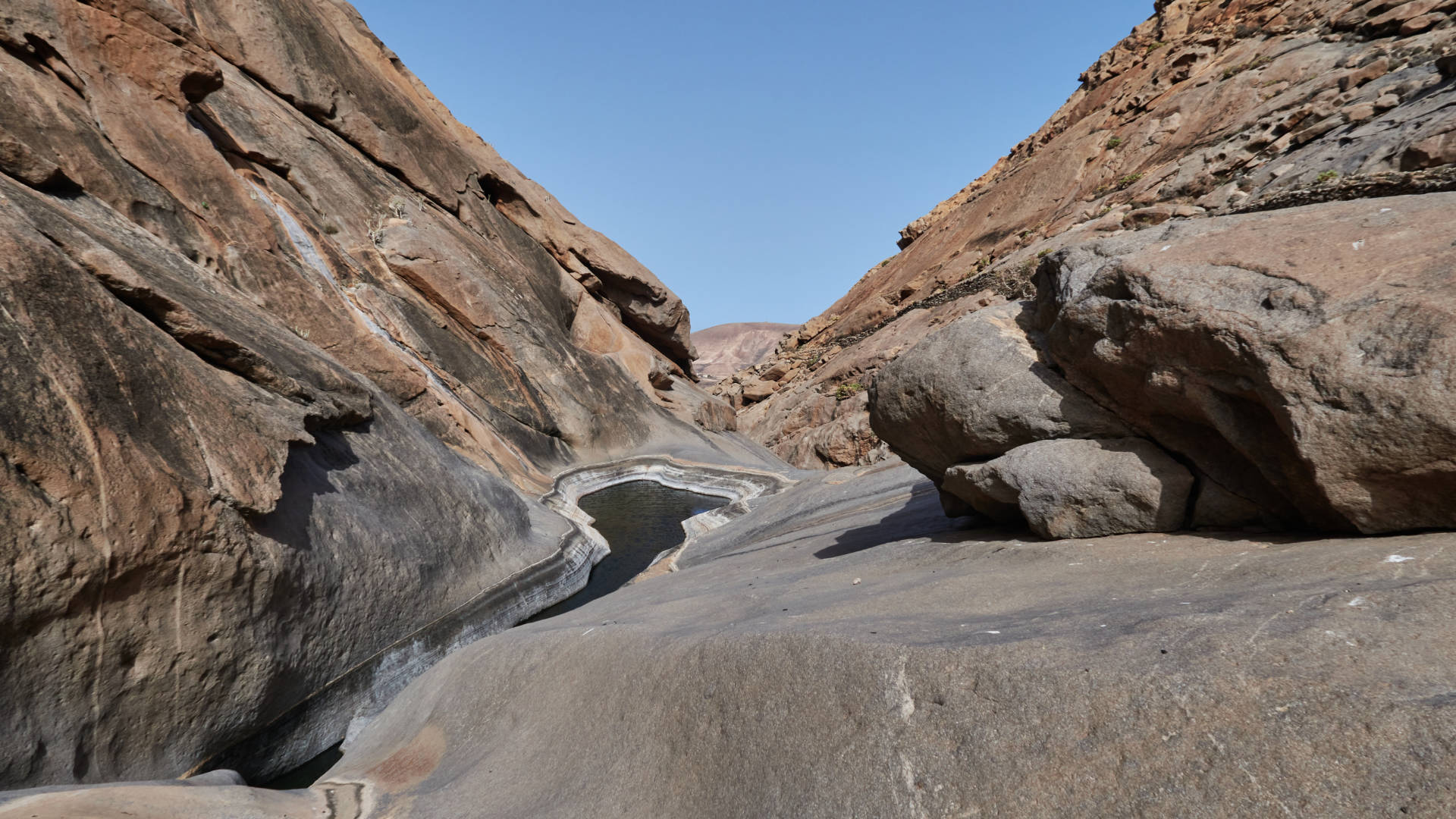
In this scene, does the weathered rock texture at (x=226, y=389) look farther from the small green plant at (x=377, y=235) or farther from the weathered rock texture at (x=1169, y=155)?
the weathered rock texture at (x=1169, y=155)

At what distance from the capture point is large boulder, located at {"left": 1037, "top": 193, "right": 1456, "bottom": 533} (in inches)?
119

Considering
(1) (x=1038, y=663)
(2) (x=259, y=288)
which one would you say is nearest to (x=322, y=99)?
(2) (x=259, y=288)

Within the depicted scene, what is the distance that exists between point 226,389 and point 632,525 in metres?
9.99

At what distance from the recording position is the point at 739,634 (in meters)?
3.82

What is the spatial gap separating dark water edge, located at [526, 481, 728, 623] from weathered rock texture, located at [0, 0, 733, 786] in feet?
3.81

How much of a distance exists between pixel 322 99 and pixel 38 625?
62.4 ft

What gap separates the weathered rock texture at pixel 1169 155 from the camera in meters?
14.8

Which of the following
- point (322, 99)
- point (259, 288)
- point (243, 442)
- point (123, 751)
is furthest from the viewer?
point (322, 99)

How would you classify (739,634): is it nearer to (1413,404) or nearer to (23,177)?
(1413,404)

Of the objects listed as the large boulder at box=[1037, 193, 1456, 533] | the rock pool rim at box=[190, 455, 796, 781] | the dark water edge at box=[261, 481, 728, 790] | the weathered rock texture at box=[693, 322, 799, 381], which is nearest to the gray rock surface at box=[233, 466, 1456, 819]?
the large boulder at box=[1037, 193, 1456, 533]

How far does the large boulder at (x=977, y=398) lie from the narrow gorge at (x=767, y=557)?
0.10ft

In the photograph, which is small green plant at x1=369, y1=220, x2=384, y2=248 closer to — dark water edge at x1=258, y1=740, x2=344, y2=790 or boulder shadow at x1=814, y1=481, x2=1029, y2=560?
dark water edge at x1=258, y1=740, x2=344, y2=790

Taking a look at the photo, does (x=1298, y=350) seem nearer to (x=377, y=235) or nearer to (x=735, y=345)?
(x=377, y=235)

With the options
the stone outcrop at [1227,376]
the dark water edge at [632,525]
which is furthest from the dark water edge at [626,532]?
the stone outcrop at [1227,376]
